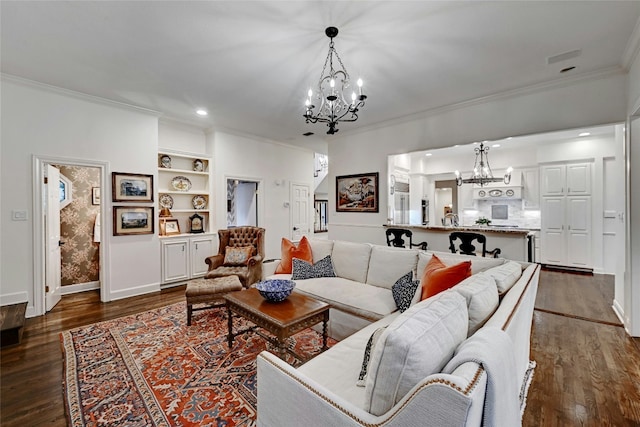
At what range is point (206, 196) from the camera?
18.3ft

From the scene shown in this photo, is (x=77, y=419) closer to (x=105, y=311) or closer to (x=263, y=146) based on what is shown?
(x=105, y=311)

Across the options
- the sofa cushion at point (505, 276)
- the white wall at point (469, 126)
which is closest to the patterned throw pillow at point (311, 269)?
the sofa cushion at point (505, 276)

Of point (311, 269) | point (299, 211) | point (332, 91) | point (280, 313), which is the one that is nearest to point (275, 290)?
point (280, 313)

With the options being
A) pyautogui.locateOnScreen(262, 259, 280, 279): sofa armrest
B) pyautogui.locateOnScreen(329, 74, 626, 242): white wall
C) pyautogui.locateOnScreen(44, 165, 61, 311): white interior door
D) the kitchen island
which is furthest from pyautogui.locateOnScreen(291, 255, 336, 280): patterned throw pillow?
pyautogui.locateOnScreen(44, 165, 61, 311): white interior door

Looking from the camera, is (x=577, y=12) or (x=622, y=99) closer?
(x=577, y=12)

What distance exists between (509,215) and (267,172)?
20.2 feet

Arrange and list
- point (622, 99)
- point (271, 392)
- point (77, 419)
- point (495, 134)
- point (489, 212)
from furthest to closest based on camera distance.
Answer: point (489, 212)
point (495, 134)
point (622, 99)
point (77, 419)
point (271, 392)

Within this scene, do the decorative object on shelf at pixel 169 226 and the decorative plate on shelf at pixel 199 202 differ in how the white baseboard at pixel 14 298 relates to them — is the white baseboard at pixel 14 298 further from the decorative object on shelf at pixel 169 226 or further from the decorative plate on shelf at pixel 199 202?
the decorative plate on shelf at pixel 199 202

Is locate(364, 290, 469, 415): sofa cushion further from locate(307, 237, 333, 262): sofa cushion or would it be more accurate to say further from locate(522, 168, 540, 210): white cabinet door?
locate(522, 168, 540, 210): white cabinet door

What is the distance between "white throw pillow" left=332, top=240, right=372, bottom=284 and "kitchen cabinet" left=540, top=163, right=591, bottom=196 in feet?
17.9

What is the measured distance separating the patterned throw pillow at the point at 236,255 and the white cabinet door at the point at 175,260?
46.8 inches

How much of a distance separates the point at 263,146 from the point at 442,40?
171 inches

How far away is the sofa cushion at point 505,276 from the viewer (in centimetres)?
174

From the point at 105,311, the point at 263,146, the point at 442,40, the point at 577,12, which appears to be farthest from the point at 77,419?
the point at 263,146
